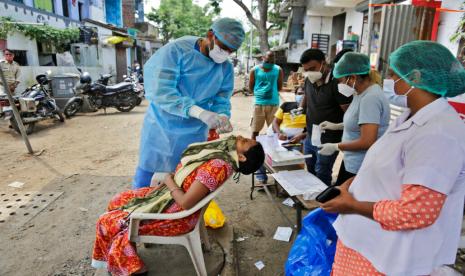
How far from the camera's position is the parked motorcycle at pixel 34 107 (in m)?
6.39

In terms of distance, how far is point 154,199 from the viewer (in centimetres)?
208

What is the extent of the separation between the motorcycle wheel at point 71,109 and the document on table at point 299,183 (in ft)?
23.7

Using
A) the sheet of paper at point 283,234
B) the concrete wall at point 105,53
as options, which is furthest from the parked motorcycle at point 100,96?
the sheet of paper at point 283,234

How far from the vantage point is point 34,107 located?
6.59 m

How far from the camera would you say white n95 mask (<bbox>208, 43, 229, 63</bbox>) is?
2164 millimetres

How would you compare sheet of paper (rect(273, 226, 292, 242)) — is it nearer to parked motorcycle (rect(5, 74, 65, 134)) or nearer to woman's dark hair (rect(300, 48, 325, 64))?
woman's dark hair (rect(300, 48, 325, 64))

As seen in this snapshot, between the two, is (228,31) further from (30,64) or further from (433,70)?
(30,64)

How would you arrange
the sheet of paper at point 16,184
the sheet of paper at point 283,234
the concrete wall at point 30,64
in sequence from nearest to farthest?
the sheet of paper at point 283,234 < the sheet of paper at point 16,184 < the concrete wall at point 30,64

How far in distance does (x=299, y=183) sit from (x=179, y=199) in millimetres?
1072

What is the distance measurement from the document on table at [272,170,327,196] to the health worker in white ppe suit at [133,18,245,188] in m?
0.67

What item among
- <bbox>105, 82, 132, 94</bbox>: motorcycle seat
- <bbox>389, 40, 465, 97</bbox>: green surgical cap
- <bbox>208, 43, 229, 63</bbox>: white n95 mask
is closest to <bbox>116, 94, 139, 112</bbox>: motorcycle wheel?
<bbox>105, 82, 132, 94</bbox>: motorcycle seat

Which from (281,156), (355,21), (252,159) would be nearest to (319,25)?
(355,21)

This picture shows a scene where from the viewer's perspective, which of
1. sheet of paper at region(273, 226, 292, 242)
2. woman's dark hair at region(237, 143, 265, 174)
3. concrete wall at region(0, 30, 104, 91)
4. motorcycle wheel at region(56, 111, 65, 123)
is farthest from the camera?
concrete wall at region(0, 30, 104, 91)

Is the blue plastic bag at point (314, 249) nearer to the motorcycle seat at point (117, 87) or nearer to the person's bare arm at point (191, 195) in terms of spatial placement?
the person's bare arm at point (191, 195)
